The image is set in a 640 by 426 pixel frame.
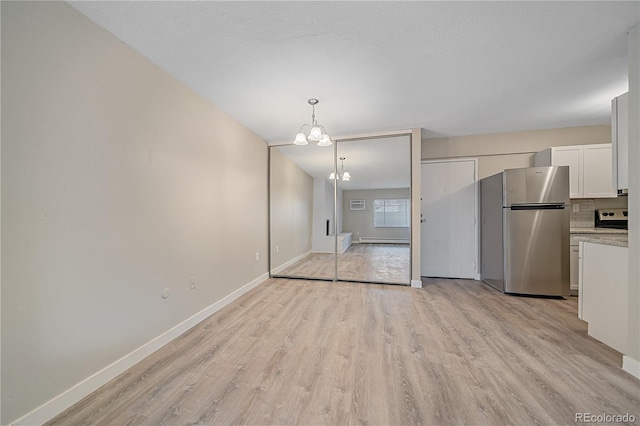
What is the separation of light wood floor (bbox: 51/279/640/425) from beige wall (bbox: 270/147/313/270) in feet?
5.76

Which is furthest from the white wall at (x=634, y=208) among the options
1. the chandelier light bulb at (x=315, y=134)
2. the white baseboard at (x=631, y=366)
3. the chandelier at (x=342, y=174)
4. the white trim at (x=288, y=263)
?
the white trim at (x=288, y=263)

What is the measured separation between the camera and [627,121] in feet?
5.41

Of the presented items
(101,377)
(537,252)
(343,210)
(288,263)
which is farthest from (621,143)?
(288,263)

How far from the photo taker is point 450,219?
3.79 m

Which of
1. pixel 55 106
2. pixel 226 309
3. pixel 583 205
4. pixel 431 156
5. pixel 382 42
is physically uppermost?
pixel 382 42

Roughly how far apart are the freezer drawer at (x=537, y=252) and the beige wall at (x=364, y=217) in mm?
1756

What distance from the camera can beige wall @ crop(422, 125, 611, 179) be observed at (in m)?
3.23

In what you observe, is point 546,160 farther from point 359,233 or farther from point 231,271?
point 231,271

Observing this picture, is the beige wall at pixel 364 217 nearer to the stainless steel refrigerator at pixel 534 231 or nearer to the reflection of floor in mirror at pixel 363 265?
the reflection of floor in mirror at pixel 363 265

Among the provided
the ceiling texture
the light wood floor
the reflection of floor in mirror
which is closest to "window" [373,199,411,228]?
the reflection of floor in mirror

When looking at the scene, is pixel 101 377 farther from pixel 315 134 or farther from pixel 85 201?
pixel 315 134

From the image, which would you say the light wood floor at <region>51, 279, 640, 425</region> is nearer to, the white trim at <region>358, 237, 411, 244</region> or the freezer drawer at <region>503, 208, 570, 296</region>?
the freezer drawer at <region>503, 208, 570, 296</region>

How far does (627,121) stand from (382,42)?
1.90 meters

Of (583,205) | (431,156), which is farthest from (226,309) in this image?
(583,205)
